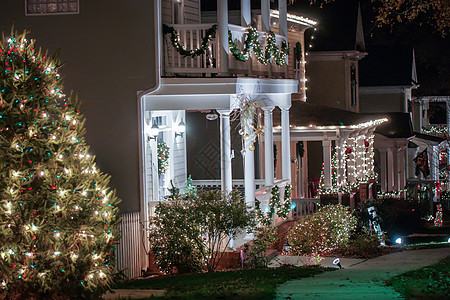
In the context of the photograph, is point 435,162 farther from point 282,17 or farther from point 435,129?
point 282,17

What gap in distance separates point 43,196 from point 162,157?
9.03 meters

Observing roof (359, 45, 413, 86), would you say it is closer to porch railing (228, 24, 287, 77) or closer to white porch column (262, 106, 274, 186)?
white porch column (262, 106, 274, 186)

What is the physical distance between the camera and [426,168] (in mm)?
37562

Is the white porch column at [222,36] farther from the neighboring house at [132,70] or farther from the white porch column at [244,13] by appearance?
the white porch column at [244,13]

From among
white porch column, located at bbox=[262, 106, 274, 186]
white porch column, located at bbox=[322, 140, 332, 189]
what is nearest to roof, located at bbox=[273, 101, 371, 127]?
white porch column, located at bbox=[322, 140, 332, 189]

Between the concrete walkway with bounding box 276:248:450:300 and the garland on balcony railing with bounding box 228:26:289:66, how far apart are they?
481 cm

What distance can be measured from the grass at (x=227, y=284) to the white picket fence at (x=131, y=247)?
177 cm

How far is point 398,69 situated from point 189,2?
23.7m

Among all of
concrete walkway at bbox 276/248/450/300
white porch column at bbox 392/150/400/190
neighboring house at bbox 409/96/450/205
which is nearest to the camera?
concrete walkway at bbox 276/248/450/300

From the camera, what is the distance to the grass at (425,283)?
10898 mm

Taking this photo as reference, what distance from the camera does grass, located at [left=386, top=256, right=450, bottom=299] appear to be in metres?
10.9

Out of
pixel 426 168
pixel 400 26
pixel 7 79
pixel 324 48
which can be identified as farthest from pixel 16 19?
pixel 400 26

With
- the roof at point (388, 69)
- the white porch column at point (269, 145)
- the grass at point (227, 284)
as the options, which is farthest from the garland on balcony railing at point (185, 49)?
the roof at point (388, 69)

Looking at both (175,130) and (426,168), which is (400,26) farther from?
(175,130)
